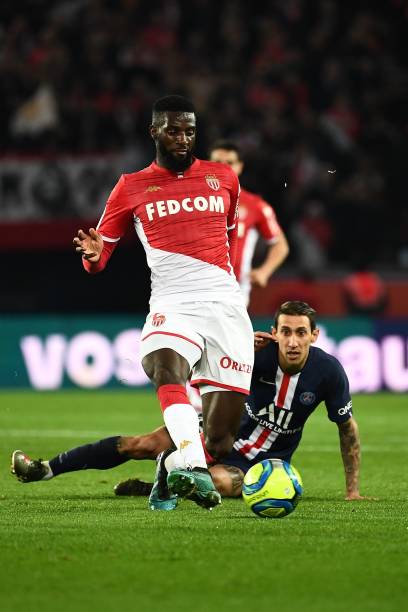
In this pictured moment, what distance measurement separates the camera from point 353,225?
58.2 ft

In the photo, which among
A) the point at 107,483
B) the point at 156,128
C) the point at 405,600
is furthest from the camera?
the point at 107,483

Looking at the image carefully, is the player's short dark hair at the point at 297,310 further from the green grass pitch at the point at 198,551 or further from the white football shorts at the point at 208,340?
the green grass pitch at the point at 198,551

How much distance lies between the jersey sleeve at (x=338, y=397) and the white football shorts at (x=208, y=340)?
82 cm

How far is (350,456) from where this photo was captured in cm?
704

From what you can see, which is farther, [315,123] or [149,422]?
[315,123]

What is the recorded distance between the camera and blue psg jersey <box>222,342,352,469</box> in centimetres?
709

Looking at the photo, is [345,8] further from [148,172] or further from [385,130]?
[148,172]

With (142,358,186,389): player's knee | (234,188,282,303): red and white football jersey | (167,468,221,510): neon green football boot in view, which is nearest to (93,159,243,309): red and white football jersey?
(142,358,186,389): player's knee

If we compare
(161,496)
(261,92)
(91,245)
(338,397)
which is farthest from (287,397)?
(261,92)

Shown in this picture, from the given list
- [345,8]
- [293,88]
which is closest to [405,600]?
[293,88]

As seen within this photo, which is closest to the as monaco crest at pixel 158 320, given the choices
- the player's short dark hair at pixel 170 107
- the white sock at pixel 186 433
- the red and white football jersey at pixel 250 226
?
the white sock at pixel 186 433

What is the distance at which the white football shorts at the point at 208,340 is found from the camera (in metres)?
6.17

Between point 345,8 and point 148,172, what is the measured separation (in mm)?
13717

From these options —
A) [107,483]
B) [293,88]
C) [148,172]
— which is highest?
[293,88]
